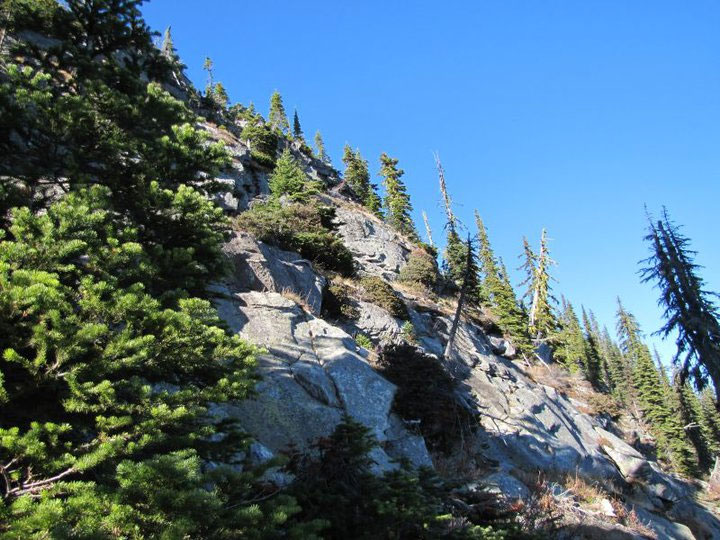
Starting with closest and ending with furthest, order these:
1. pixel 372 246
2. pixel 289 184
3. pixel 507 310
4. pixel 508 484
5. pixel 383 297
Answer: pixel 508 484 < pixel 383 297 < pixel 289 184 < pixel 372 246 < pixel 507 310

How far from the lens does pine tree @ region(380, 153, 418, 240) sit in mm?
47775

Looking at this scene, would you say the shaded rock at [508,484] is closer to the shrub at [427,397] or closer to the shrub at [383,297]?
the shrub at [427,397]

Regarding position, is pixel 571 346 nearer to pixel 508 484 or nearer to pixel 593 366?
pixel 593 366

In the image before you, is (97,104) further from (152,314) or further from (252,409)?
(252,409)

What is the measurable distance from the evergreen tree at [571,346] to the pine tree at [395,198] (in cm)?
1835

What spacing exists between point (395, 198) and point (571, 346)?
91.9 ft

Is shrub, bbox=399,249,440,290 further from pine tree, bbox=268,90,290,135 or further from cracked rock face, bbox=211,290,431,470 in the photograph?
pine tree, bbox=268,90,290,135

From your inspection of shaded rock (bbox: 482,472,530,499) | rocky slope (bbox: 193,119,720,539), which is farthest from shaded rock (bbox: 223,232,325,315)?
shaded rock (bbox: 482,472,530,499)

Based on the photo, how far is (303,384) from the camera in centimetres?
1021

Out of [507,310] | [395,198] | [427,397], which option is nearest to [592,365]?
[507,310]

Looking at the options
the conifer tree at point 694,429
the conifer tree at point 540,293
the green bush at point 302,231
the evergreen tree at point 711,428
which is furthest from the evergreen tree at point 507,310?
the evergreen tree at point 711,428

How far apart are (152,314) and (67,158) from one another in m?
3.01

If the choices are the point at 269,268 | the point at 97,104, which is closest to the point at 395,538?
the point at 97,104

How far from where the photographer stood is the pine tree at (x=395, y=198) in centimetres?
4778
